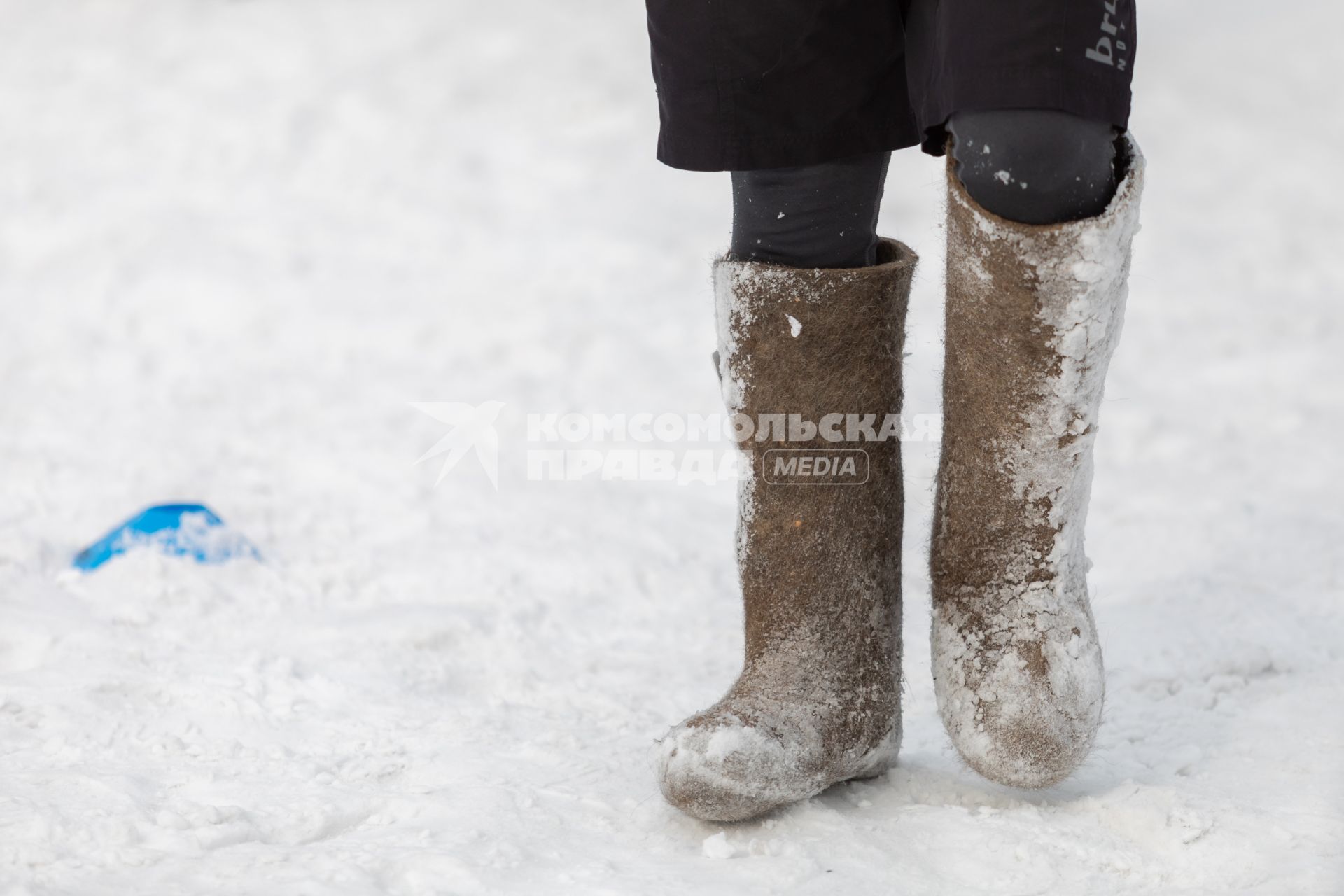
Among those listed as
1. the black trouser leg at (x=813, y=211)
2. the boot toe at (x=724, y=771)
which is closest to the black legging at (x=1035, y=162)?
the black trouser leg at (x=813, y=211)

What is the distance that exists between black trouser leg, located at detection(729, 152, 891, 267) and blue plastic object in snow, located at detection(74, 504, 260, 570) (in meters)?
0.98

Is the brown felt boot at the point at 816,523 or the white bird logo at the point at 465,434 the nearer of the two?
the brown felt boot at the point at 816,523

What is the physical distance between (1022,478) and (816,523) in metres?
0.19

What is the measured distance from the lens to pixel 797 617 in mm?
1150

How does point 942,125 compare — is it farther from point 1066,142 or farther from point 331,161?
point 331,161

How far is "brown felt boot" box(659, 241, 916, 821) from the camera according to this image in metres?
1.10

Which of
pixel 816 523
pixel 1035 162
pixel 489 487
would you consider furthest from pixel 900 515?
pixel 489 487

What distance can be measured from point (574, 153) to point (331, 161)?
60cm

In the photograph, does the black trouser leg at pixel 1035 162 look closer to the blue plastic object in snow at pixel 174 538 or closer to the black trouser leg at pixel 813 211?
the black trouser leg at pixel 813 211

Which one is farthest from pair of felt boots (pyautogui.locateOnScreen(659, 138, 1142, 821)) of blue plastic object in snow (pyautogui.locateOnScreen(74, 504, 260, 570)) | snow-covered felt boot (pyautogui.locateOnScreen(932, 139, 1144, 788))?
blue plastic object in snow (pyautogui.locateOnScreen(74, 504, 260, 570))

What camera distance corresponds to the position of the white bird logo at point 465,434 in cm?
220

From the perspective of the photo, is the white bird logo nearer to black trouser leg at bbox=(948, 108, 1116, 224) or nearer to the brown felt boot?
the brown felt boot

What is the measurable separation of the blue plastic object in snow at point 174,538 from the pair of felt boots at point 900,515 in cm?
90

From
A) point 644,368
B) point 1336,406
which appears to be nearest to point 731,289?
point 644,368
